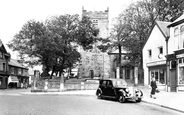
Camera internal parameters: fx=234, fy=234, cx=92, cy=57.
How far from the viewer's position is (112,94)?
17.9 m

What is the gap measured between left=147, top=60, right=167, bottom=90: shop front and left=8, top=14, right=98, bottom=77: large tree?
15.4 metres

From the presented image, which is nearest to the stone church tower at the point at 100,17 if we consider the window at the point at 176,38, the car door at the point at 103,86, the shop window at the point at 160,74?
the shop window at the point at 160,74

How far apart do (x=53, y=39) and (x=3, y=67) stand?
2220cm

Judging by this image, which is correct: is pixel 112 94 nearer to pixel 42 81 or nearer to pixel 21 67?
pixel 42 81

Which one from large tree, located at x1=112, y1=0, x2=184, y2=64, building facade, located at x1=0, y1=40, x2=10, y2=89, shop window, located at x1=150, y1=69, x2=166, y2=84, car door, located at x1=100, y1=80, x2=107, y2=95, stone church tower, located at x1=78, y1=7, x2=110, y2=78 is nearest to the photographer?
car door, located at x1=100, y1=80, x2=107, y2=95

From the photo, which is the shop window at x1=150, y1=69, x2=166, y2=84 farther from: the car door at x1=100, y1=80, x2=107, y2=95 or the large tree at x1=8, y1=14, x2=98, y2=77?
Result: the large tree at x1=8, y1=14, x2=98, y2=77

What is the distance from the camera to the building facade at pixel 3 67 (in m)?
52.1

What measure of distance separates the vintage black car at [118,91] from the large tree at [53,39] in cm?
1937

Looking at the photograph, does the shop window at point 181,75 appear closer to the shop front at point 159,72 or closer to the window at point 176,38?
the window at point 176,38

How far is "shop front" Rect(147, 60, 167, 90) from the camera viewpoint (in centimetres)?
2702

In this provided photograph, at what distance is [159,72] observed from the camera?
2805 centimetres

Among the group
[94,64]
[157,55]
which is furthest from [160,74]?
[94,64]

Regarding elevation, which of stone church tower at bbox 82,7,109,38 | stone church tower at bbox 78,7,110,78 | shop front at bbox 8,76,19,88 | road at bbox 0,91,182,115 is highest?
stone church tower at bbox 82,7,109,38

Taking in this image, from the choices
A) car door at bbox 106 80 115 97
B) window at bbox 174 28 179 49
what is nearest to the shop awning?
window at bbox 174 28 179 49
